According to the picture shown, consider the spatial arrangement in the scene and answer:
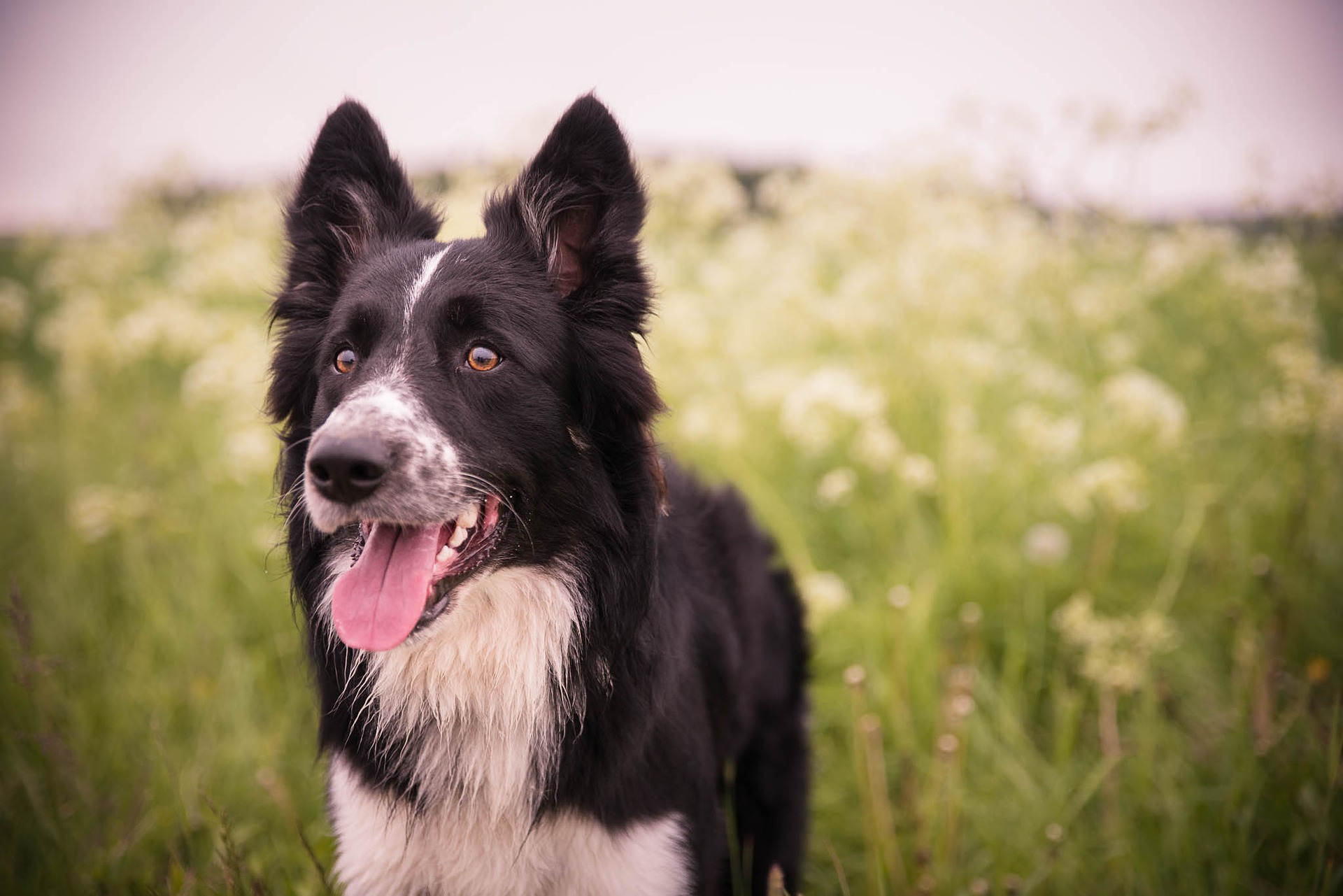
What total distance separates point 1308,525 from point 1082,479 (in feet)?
4.94

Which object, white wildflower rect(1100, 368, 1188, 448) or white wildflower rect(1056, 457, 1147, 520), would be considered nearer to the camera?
white wildflower rect(1056, 457, 1147, 520)

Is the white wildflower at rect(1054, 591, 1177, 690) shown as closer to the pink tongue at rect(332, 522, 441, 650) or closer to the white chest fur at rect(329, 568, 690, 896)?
the white chest fur at rect(329, 568, 690, 896)

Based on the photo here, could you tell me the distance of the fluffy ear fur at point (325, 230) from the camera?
2248mm

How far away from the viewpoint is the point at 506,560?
2.04 meters

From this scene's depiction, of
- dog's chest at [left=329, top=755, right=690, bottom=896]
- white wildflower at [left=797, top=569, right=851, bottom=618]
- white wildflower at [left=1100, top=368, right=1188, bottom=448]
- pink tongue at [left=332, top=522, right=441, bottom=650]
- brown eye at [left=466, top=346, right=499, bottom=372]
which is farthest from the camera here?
white wildflower at [left=1100, top=368, right=1188, bottom=448]

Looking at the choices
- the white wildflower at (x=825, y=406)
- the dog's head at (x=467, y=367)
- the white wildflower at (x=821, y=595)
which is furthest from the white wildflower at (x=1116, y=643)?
the dog's head at (x=467, y=367)

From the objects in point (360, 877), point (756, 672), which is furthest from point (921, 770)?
point (360, 877)

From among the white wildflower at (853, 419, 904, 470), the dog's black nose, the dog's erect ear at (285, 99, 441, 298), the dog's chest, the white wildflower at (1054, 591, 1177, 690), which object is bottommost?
the dog's chest

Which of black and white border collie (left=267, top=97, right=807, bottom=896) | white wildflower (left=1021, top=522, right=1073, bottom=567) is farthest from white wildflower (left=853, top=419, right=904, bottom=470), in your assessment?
black and white border collie (left=267, top=97, right=807, bottom=896)

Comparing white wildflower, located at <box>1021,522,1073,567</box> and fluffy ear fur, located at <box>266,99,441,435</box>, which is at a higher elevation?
fluffy ear fur, located at <box>266,99,441,435</box>

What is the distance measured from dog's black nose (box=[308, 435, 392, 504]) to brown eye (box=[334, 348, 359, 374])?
0.44 meters

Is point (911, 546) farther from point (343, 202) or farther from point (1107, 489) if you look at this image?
point (343, 202)

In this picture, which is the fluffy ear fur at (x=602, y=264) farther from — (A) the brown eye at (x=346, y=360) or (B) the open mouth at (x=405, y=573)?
(A) the brown eye at (x=346, y=360)

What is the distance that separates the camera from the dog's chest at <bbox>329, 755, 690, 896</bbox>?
194 cm
